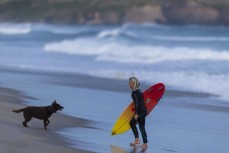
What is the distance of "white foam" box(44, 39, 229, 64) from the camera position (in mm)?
32562

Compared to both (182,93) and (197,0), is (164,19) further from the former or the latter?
(182,93)

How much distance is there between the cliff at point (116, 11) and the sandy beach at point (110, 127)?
231ft

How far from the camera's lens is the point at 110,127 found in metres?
12.0

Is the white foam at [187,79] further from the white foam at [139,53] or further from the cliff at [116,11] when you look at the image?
the cliff at [116,11]

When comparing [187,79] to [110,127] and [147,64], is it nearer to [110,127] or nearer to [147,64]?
[147,64]

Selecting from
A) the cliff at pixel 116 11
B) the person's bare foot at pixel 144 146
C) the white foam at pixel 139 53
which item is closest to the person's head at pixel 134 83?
the person's bare foot at pixel 144 146

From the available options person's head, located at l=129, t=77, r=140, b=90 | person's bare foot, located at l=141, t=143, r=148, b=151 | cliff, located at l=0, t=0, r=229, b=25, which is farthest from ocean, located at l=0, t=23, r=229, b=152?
cliff, located at l=0, t=0, r=229, b=25

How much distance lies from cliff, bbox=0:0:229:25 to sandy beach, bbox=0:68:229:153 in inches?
2768

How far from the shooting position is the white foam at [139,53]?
32562mm

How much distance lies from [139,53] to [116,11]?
72132mm

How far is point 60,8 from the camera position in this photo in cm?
11244

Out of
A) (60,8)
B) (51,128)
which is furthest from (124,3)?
(51,128)

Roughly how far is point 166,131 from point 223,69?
13.7 m

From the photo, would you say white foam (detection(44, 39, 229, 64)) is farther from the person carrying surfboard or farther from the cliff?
the cliff
